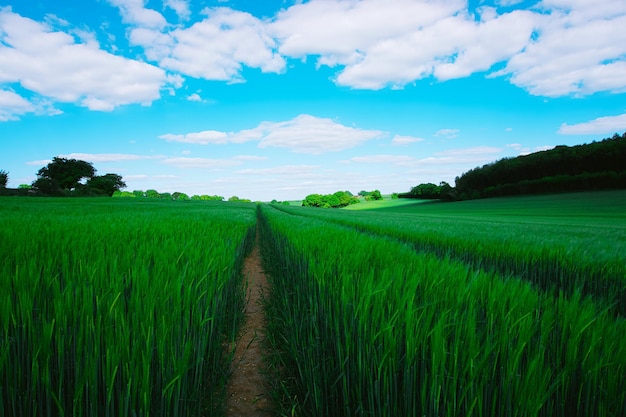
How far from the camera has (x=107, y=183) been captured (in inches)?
2778

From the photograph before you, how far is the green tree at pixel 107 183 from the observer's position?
68500 millimetres

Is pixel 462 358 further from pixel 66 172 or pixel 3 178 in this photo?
pixel 66 172

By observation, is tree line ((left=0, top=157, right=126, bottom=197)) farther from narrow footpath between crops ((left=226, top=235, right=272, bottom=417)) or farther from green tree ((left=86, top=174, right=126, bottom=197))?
narrow footpath between crops ((left=226, top=235, right=272, bottom=417))

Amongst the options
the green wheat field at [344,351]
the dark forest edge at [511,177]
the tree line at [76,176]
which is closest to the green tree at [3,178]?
the dark forest edge at [511,177]

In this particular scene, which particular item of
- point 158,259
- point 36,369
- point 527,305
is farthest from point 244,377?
point 527,305

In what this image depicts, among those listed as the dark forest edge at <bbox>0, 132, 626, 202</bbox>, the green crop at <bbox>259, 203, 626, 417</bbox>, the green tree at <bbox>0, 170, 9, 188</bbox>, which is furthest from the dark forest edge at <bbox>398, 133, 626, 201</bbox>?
the green tree at <bbox>0, 170, 9, 188</bbox>

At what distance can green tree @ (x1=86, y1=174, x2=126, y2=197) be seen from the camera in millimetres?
68500

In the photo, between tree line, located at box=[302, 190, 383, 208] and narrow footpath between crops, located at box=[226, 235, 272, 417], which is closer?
narrow footpath between crops, located at box=[226, 235, 272, 417]

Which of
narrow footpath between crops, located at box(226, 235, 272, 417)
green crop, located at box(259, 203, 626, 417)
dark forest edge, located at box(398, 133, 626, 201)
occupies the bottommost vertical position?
narrow footpath between crops, located at box(226, 235, 272, 417)

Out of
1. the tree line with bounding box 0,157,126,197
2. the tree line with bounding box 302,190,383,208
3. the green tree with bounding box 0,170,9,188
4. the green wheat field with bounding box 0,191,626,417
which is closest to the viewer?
the green wheat field with bounding box 0,191,626,417

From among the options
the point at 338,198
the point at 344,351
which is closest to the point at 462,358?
the point at 344,351

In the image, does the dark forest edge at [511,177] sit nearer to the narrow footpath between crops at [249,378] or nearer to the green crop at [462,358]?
the narrow footpath between crops at [249,378]

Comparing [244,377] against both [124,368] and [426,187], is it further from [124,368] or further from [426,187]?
[426,187]

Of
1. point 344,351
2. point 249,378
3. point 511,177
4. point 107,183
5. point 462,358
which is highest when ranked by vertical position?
point 107,183
